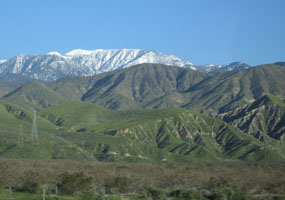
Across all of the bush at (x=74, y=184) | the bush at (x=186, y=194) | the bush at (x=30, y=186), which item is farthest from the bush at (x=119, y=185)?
the bush at (x=30, y=186)

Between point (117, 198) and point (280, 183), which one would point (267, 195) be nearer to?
point (280, 183)

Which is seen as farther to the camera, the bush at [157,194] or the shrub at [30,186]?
the shrub at [30,186]

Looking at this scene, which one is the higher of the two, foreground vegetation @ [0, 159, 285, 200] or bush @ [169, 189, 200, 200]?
foreground vegetation @ [0, 159, 285, 200]

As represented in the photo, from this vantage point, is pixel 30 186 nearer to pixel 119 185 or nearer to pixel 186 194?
pixel 119 185

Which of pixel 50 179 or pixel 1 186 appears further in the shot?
pixel 50 179

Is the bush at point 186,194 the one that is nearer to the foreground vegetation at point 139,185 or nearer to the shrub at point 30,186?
the foreground vegetation at point 139,185

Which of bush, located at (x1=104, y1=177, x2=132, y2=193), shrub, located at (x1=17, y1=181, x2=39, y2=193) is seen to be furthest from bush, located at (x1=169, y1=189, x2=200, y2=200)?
shrub, located at (x1=17, y1=181, x2=39, y2=193)

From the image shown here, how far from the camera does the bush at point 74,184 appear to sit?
230 ft

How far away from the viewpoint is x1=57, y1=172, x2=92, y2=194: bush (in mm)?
70000

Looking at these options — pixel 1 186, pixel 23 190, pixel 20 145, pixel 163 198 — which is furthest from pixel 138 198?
pixel 20 145

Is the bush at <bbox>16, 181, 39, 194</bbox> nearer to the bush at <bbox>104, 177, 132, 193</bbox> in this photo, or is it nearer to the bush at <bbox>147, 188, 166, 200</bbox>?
the bush at <bbox>104, 177, 132, 193</bbox>

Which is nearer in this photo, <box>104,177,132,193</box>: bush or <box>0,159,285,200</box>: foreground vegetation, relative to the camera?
<box>0,159,285,200</box>: foreground vegetation

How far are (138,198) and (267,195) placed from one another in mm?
17043

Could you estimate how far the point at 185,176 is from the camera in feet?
269
